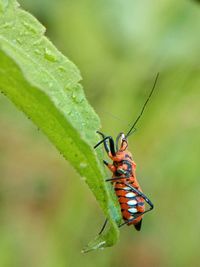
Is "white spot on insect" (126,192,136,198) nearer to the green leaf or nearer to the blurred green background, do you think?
the green leaf

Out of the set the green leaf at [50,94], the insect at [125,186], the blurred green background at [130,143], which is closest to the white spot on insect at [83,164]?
the green leaf at [50,94]

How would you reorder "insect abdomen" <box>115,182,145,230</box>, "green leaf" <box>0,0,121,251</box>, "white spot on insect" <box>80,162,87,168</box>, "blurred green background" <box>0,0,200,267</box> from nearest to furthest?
"green leaf" <box>0,0,121,251</box>
"white spot on insect" <box>80,162,87,168</box>
"insect abdomen" <box>115,182,145,230</box>
"blurred green background" <box>0,0,200,267</box>

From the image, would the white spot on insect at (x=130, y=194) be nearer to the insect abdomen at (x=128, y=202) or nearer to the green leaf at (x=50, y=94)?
the insect abdomen at (x=128, y=202)

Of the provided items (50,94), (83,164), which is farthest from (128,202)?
(50,94)

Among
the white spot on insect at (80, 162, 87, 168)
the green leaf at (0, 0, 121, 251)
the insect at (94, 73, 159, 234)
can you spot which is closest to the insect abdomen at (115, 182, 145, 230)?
the insect at (94, 73, 159, 234)

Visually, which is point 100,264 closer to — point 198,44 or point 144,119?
point 144,119

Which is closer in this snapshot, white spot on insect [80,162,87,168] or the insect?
white spot on insect [80,162,87,168]

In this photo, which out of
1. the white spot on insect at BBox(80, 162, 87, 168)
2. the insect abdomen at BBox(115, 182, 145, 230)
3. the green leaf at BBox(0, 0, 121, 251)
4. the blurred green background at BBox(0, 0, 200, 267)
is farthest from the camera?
the blurred green background at BBox(0, 0, 200, 267)
